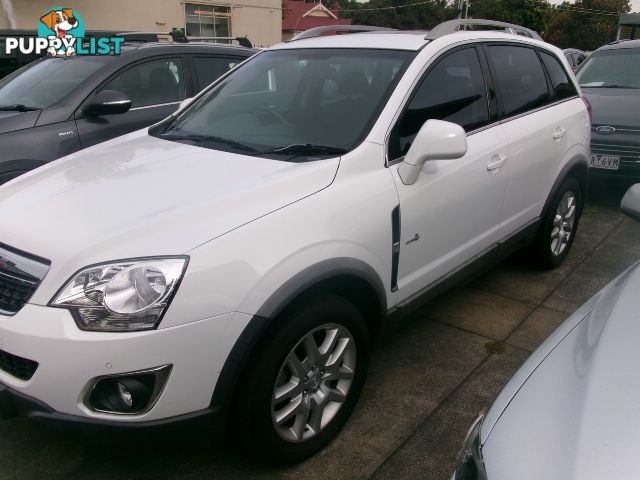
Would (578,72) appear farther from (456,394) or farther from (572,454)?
(572,454)

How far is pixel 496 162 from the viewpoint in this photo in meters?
3.38

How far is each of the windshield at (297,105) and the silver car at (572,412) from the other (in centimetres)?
131

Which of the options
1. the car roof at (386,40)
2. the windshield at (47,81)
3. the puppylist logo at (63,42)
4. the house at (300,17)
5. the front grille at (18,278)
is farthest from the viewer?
the house at (300,17)

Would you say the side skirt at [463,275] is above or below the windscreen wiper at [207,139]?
below

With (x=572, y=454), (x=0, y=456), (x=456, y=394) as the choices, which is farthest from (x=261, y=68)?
Answer: (x=572, y=454)

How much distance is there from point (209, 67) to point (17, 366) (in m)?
4.12

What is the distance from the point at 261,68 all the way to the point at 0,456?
2433 millimetres

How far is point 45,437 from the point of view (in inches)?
102

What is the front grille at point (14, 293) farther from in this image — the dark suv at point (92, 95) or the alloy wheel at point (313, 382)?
the dark suv at point (92, 95)

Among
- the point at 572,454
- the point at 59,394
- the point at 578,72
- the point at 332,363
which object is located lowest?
the point at 332,363

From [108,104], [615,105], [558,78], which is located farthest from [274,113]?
[615,105]

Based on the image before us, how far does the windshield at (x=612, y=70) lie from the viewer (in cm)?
731

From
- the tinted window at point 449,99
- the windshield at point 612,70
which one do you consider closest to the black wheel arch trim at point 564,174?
the tinted window at point 449,99

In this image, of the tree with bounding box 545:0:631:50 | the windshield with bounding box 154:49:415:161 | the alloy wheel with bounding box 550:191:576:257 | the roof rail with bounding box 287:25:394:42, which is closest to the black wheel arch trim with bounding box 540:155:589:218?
the alloy wheel with bounding box 550:191:576:257
